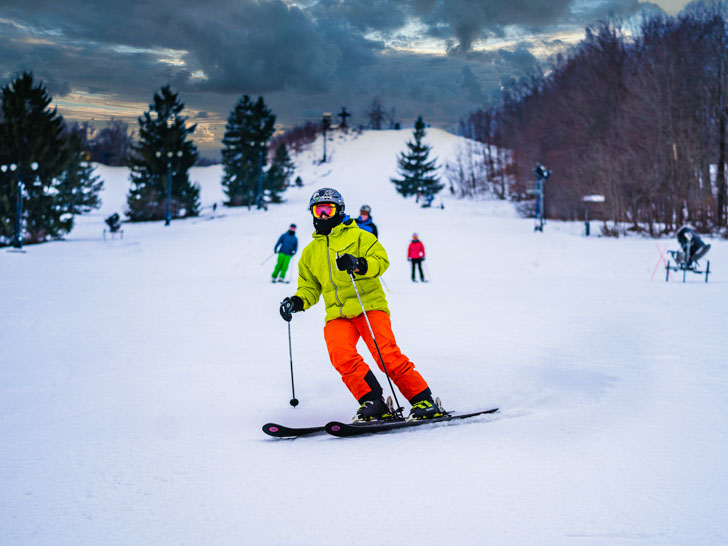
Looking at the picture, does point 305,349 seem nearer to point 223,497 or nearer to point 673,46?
point 223,497

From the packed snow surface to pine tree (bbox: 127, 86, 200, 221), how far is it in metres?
37.6

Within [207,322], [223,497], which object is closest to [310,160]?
[207,322]

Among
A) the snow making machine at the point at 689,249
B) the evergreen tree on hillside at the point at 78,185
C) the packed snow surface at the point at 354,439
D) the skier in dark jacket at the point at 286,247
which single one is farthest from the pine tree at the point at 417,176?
the packed snow surface at the point at 354,439

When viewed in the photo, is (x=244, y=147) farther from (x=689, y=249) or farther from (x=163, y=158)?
(x=689, y=249)

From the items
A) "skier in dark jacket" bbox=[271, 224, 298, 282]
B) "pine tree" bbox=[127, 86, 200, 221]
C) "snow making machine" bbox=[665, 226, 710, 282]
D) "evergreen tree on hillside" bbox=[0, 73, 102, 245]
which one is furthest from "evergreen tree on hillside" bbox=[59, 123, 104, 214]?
"snow making machine" bbox=[665, 226, 710, 282]

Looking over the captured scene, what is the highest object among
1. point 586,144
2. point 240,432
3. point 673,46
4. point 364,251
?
point 673,46

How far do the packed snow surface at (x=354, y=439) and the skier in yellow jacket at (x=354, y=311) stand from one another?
0.32 metres

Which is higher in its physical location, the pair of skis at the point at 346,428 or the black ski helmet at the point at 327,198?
the black ski helmet at the point at 327,198

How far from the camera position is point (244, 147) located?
59.8 meters

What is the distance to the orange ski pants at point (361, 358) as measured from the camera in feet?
14.9

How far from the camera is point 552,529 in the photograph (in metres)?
2.92

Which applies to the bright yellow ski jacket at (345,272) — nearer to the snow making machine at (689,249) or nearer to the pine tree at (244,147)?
the snow making machine at (689,249)

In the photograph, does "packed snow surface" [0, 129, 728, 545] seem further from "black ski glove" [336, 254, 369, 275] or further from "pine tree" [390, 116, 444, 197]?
"pine tree" [390, 116, 444, 197]

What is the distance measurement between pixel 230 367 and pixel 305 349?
4.58 ft
